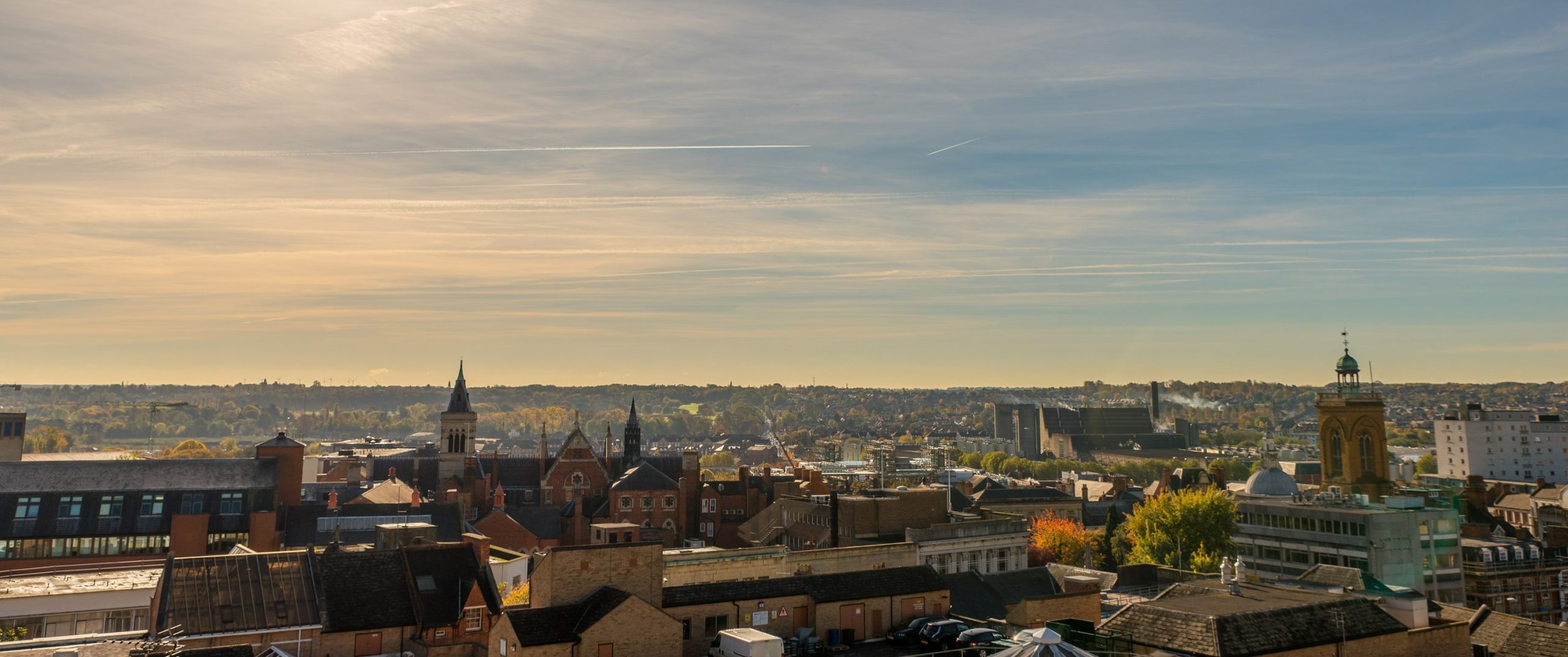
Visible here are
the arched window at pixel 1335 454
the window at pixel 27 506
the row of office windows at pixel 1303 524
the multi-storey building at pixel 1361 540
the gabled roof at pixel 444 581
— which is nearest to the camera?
the gabled roof at pixel 444 581

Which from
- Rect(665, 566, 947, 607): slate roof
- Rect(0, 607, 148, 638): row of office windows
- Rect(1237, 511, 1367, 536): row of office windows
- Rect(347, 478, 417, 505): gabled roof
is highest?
Rect(347, 478, 417, 505): gabled roof

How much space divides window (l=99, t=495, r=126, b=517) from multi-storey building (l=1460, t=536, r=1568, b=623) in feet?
341

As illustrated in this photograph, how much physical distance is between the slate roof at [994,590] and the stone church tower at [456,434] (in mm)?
72057

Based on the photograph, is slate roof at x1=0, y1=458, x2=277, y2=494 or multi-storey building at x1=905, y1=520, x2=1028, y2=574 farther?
slate roof at x1=0, y1=458, x2=277, y2=494

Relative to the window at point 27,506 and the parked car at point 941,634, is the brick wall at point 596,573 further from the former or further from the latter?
the window at point 27,506

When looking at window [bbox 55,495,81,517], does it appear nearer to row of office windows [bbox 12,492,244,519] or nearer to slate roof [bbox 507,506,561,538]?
row of office windows [bbox 12,492,244,519]

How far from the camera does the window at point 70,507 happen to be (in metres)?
78.9

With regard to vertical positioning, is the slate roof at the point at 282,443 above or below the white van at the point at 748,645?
above

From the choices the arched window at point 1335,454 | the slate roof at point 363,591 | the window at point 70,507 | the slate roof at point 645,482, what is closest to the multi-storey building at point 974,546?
the slate roof at point 645,482

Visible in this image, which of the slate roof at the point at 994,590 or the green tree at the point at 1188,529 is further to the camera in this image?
the green tree at the point at 1188,529

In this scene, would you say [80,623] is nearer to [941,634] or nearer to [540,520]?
[941,634]

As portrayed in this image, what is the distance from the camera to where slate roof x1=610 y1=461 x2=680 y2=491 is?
107 m

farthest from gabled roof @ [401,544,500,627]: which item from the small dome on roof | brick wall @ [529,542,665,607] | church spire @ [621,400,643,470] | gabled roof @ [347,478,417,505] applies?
the small dome on roof

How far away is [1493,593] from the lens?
8612 cm
